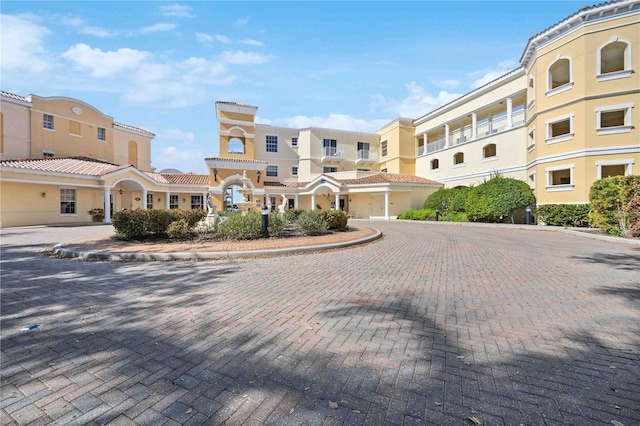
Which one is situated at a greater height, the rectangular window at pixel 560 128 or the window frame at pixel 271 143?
the window frame at pixel 271 143

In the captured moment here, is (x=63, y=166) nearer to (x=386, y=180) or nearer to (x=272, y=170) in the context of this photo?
(x=272, y=170)

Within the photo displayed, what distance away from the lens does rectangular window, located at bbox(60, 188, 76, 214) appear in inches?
852

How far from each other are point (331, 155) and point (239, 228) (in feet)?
91.3

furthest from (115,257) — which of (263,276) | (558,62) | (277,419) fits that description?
(558,62)

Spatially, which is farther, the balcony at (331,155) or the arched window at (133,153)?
the balcony at (331,155)

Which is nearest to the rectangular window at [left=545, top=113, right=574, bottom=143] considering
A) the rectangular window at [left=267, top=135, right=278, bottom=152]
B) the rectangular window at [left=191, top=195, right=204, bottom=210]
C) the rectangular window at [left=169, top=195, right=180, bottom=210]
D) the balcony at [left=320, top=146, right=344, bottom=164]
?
the balcony at [left=320, top=146, right=344, bottom=164]

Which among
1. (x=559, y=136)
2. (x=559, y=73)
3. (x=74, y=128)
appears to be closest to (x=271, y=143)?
(x=74, y=128)

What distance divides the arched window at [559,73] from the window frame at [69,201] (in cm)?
3466

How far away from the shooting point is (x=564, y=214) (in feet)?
60.8

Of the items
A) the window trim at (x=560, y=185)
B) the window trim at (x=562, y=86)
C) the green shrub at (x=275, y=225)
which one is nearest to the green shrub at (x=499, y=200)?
the window trim at (x=560, y=185)

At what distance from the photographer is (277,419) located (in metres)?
2.13

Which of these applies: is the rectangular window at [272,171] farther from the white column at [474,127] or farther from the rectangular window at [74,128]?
the white column at [474,127]

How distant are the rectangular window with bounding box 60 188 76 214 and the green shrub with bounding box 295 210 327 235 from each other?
1940 centimetres

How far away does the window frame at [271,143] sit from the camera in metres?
36.9
